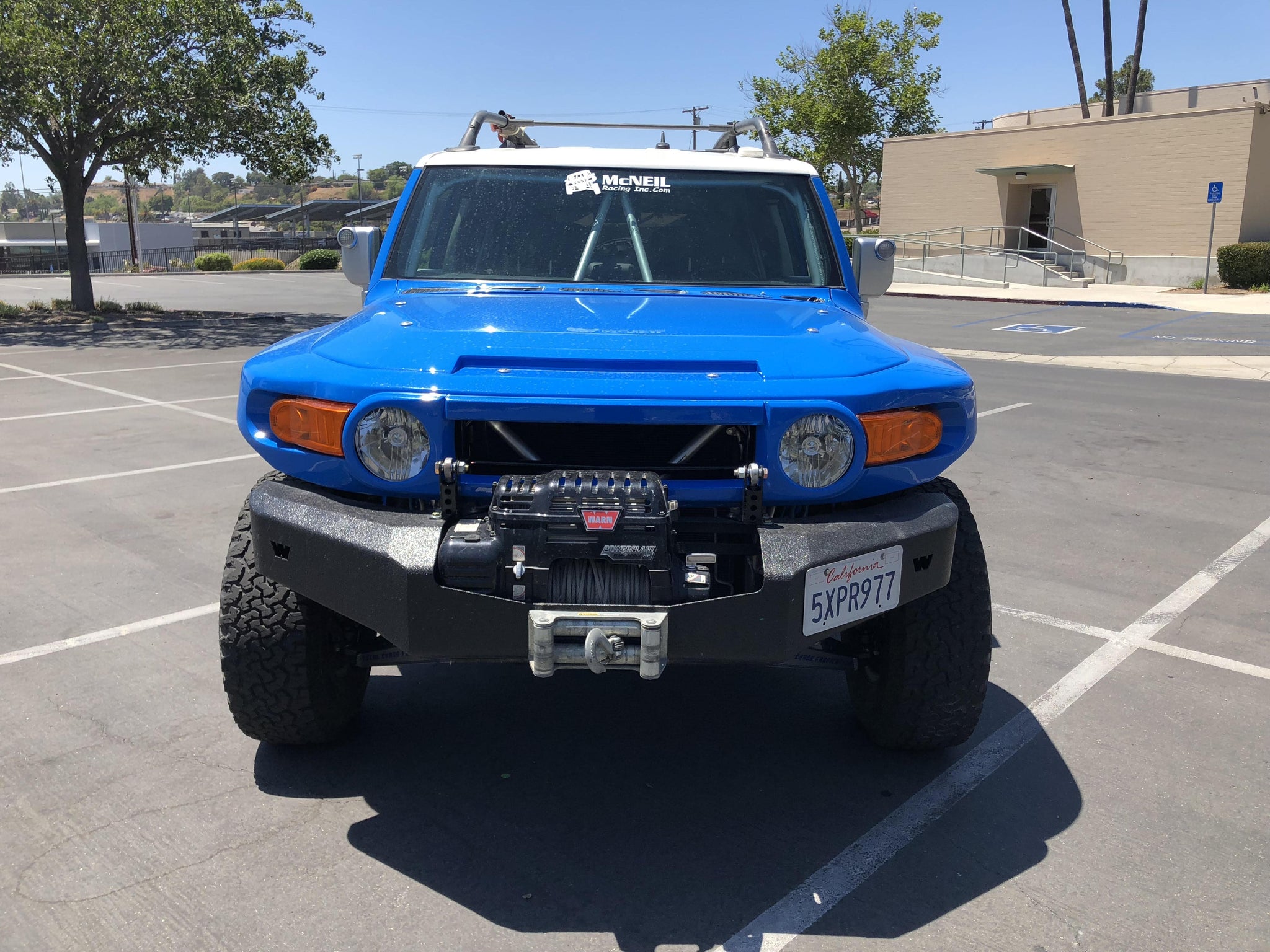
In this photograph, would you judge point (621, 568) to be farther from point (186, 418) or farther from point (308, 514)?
point (186, 418)

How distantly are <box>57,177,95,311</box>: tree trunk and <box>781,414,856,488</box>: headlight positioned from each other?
19.9 meters

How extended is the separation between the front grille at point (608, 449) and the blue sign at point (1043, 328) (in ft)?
58.1

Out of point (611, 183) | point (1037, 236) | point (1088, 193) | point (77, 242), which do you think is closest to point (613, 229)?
point (611, 183)

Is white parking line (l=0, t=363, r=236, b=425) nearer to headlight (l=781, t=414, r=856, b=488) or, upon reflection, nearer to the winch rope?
the winch rope


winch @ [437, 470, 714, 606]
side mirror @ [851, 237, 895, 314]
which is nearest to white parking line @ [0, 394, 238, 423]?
side mirror @ [851, 237, 895, 314]

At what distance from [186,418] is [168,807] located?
23.9 ft

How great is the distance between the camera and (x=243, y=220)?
105062mm

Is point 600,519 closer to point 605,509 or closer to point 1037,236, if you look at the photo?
point 605,509

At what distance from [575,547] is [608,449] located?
0.42 meters

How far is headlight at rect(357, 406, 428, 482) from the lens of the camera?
2648mm

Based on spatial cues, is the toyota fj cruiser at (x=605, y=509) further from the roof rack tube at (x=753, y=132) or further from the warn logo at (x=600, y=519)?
the roof rack tube at (x=753, y=132)

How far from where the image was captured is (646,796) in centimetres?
314

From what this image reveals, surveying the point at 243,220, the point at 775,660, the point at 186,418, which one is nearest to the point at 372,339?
the point at 775,660

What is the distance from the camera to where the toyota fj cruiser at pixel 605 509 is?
252 cm
